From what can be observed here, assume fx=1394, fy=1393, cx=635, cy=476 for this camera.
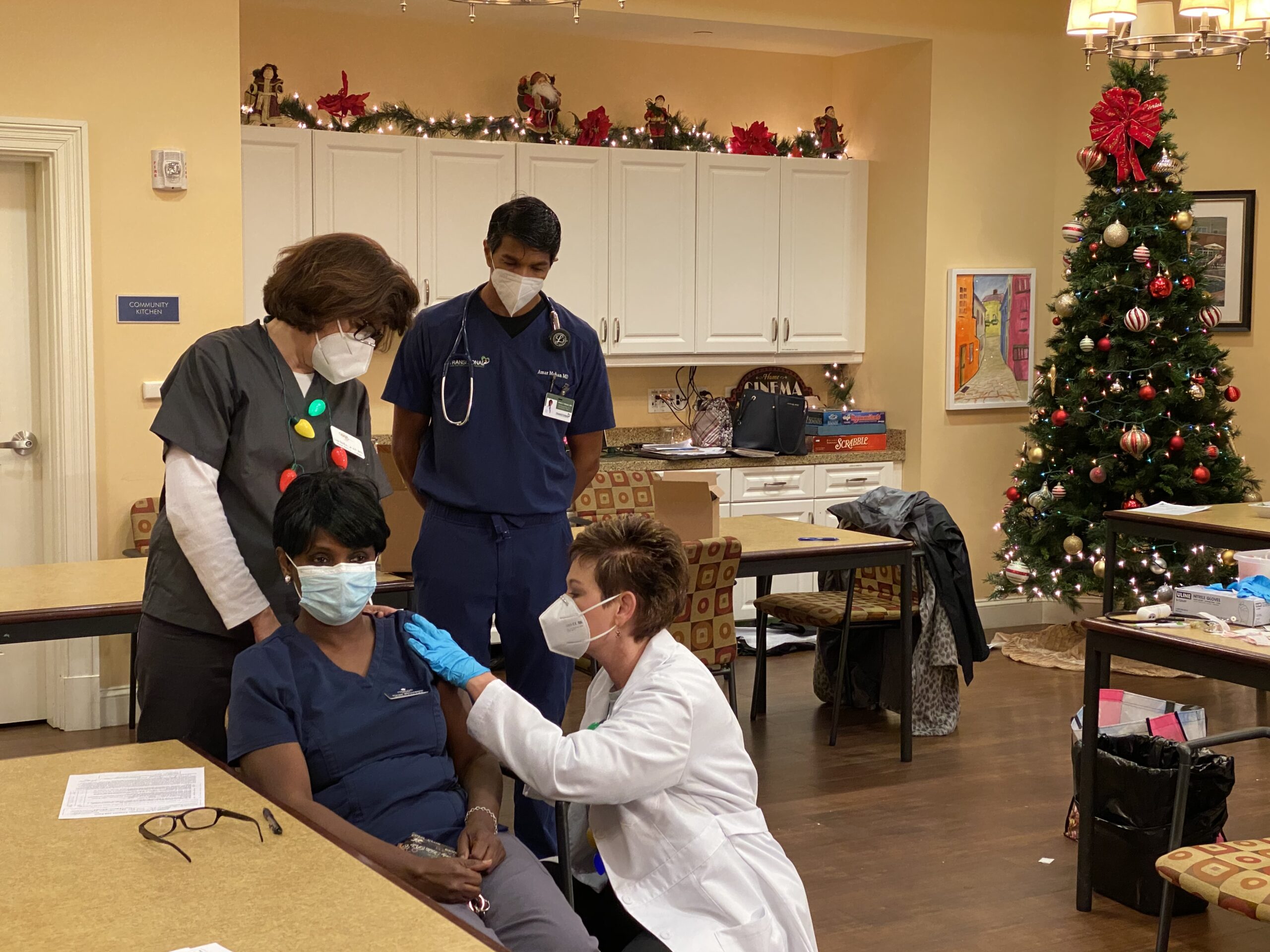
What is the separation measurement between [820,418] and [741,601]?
1027 millimetres

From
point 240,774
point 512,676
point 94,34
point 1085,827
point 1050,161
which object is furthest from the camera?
point 1050,161

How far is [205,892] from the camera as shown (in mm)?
1715

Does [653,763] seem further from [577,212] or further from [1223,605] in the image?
[577,212]

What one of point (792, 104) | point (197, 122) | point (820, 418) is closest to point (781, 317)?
point (820, 418)

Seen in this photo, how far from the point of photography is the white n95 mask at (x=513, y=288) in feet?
10.8

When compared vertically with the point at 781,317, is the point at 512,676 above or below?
below

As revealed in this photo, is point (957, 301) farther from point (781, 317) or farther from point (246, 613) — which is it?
point (246, 613)

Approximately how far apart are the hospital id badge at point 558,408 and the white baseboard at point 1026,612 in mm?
4251

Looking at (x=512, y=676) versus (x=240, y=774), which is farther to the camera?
(x=512, y=676)

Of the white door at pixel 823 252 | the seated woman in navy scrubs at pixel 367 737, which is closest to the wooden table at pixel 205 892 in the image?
the seated woman in navy scrubs at pixel 367 737

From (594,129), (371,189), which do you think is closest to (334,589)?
(371,189)

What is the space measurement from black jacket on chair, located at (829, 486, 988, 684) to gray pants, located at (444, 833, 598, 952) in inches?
127

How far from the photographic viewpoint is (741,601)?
6.84 m

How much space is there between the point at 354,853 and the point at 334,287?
1089 mm
